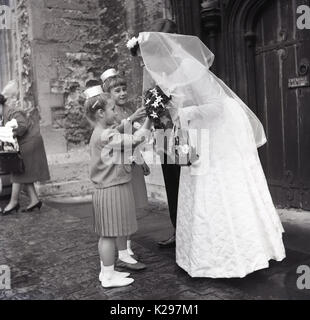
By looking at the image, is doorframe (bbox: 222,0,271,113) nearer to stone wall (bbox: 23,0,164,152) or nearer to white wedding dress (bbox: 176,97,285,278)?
stone wall (bbox: 23,0,164,152)

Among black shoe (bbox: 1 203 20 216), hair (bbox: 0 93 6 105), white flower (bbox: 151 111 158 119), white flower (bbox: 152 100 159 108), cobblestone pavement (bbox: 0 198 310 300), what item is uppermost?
hair (bbox: 0 93 6 105)

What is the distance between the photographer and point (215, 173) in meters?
3.10

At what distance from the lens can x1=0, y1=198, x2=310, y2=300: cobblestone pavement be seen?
2.97m

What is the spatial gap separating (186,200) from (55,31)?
16.4ft

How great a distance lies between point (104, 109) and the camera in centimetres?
301

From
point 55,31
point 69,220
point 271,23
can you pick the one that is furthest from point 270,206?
point 55,31

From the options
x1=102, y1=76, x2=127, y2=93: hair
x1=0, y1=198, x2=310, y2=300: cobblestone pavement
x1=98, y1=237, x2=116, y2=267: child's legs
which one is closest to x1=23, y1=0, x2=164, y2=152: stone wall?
x1=0, y1=198, x2=310, y2=300: cobblestone pavement

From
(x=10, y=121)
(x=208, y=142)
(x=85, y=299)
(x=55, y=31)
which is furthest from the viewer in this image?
(x=55, y=31)

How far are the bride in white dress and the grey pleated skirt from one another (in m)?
0.49

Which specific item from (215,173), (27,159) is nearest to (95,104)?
(215,173)

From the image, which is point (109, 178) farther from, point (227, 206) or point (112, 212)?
point (227, 206)

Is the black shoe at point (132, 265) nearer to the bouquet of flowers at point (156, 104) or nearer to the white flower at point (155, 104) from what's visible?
the bouquet of flowers at point (156, 104)

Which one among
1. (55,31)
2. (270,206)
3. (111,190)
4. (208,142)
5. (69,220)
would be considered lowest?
(69,220)

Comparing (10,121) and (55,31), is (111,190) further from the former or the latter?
(55,31)
